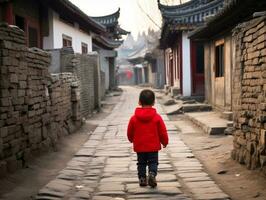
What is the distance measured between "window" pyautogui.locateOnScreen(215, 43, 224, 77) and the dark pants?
8226 mm

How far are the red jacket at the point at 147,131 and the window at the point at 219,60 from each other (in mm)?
8141

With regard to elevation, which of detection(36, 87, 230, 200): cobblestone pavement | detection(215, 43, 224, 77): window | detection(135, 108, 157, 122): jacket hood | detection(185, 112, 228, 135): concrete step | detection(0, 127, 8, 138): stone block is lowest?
detection(36, 87, 230, 200): cobblestone pavement

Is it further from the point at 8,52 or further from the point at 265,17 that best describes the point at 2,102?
the point at 265,17

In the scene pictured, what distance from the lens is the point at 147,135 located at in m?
5.27

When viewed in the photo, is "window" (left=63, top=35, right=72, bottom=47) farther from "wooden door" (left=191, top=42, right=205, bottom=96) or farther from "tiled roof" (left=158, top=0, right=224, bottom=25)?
"wooden door" (left=191, top=42, right=205, bottom=96)

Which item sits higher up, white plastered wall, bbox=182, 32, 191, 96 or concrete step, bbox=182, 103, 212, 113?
white plastered wall, bbox=182, 32, 191, 96

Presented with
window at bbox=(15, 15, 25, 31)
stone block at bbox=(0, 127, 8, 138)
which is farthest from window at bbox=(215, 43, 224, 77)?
stone block at bbox=(0, 127, 8, 138)

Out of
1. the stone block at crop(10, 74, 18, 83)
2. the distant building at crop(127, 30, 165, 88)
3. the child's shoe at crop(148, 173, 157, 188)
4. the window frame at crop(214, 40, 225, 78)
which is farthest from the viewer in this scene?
the distant building at crop(127, 30, 165, 88)

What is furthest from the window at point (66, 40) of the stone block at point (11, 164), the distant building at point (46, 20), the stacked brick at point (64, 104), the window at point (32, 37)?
the stone block at point (11, 164)

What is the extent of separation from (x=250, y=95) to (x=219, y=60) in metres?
7.47

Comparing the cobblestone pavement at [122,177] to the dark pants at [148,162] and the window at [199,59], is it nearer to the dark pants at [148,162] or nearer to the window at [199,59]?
the dark pants at [148,162]

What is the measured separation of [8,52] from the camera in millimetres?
5750

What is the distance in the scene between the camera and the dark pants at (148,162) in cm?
525

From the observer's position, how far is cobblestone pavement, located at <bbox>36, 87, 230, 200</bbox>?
498cm
